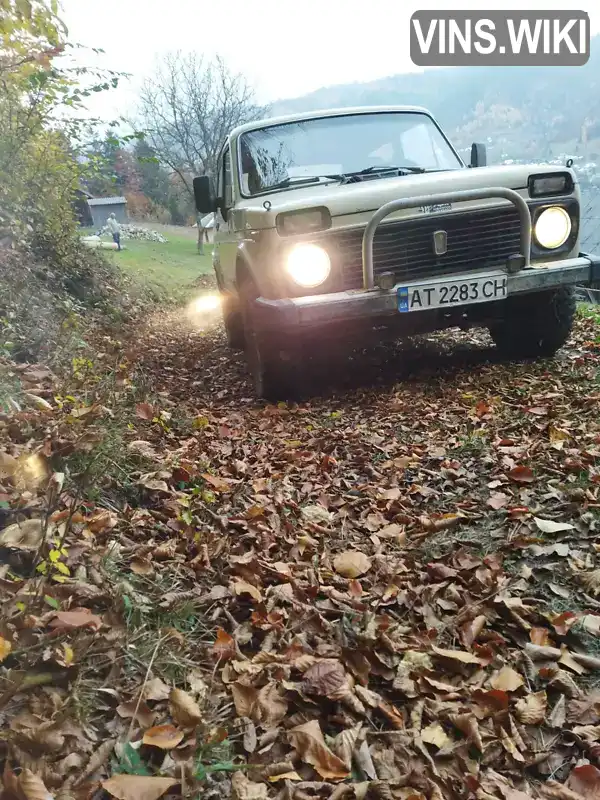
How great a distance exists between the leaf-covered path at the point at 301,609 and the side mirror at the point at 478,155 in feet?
7.91

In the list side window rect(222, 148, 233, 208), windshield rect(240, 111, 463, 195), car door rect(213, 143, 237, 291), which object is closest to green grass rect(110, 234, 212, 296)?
car door rect(213, 143, 237, 291)

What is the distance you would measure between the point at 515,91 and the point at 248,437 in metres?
37.2

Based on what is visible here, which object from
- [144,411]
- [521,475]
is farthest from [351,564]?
[144,411]

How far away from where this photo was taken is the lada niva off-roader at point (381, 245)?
3744mm

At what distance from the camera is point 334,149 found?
468 cm

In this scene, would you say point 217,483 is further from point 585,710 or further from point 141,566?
point 585,710

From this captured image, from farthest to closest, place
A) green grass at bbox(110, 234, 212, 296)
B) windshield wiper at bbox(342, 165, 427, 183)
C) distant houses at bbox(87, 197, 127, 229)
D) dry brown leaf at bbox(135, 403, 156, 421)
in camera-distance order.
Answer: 1. distant houses at bbox(87, 197, 127, 229)
2. green grass at bbox(110, 234, 212, 296)
3. windshield wiper at bbox(342, 165, 427, 183)
4. dry brown leaf at bbox(135, 403, 156, 421)

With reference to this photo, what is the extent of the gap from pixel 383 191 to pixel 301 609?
8.99 feet

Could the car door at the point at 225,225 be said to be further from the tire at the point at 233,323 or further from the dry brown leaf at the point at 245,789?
the dry brown leaf at the point at 245,789

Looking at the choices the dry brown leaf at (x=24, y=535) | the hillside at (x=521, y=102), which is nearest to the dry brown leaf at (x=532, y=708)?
the dry brown leaf at (x=24, y=535)

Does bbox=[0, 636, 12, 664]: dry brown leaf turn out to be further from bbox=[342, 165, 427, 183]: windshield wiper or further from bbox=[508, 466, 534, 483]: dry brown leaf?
bbox=[342, 165, 427, 183]: windshield wiper

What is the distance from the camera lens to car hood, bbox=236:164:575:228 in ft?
12.2

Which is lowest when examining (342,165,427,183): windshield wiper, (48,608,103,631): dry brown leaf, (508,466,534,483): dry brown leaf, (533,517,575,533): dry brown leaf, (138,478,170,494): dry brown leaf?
(533,517,575,533): dry brown leaf

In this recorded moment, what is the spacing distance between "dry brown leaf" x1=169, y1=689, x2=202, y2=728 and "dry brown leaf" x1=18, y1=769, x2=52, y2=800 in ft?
1.08
